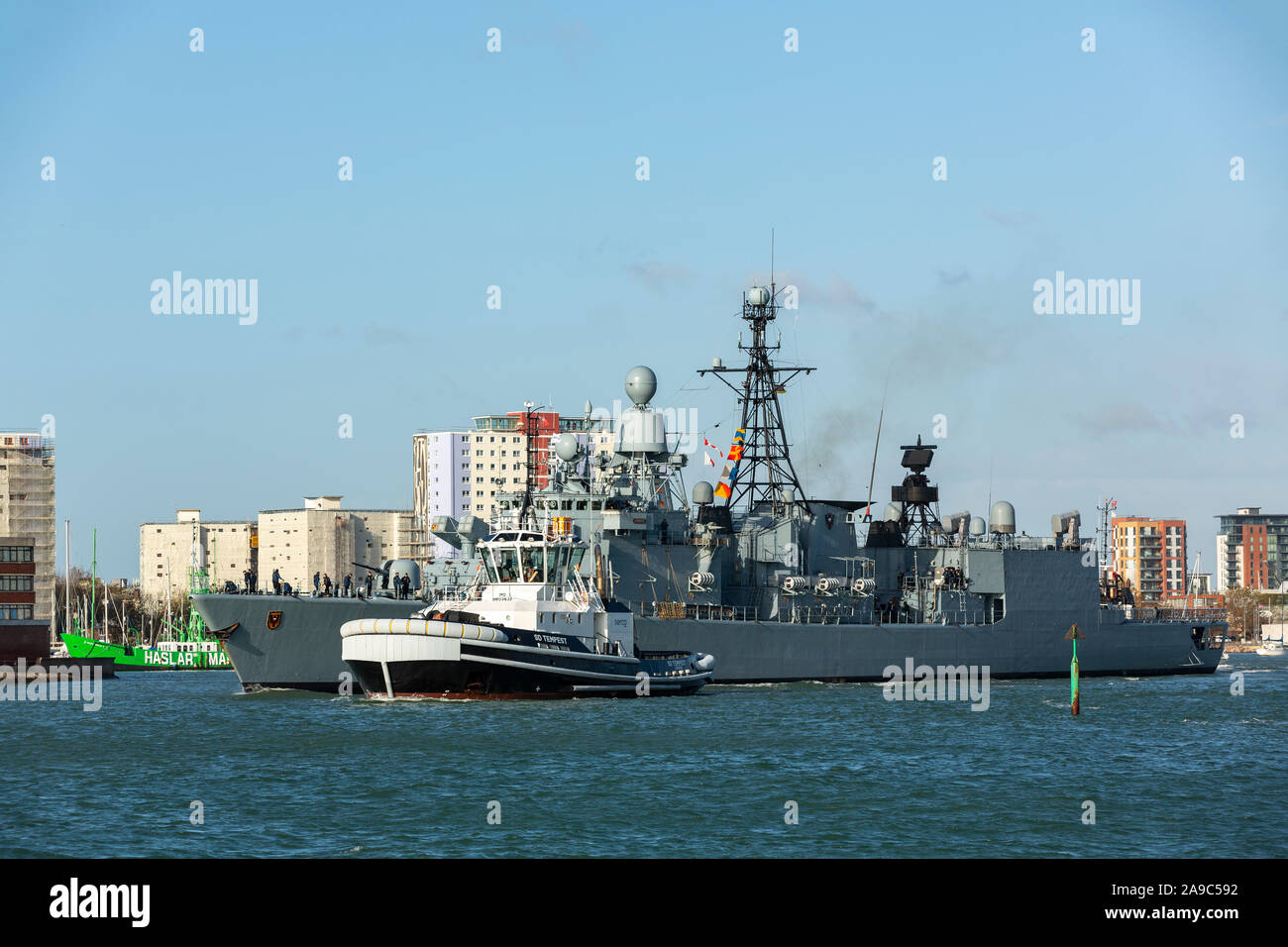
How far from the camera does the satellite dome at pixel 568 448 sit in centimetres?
6175

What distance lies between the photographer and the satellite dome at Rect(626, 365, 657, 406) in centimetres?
6266

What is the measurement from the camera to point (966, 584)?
6806 centimetres

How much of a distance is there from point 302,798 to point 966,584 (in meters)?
44.7

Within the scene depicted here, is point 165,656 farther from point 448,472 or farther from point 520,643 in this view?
point 448,472

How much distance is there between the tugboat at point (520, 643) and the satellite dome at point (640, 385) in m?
12.4

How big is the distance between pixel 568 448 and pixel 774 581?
35.5 ft

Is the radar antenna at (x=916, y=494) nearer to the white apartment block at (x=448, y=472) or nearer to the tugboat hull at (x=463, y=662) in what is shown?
the tugboat hull at (x=463, y=662)

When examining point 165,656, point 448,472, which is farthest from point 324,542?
point 165,656

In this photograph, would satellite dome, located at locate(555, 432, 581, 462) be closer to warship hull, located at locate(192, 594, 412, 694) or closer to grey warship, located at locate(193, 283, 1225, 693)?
grey warship, located at locate(193, 283, 1225, 693)

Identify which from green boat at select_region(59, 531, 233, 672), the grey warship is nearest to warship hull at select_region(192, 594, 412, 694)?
the grey warship

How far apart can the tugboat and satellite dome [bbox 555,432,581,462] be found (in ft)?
33.7

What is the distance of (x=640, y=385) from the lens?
6266 cm

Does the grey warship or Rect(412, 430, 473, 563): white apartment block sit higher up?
Rect(412, 430, 473, 563): white apartment block
